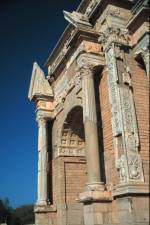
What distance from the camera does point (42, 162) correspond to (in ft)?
52.8

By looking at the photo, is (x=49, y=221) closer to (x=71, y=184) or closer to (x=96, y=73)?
(x=71, y=184)

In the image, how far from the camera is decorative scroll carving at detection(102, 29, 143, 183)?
32.0 feet

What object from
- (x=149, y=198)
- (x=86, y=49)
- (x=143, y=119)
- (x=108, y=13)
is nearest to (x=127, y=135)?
(x=143, y=119)

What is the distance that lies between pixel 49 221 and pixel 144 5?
1069cm

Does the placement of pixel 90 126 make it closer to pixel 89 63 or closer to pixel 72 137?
pixel 89 63

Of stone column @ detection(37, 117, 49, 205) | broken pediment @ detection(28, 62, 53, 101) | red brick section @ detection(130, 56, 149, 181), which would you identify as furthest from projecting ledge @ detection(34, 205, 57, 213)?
red brick section @ detection(130, 56, 149, 181)

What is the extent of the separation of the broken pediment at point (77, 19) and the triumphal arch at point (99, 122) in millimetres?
45

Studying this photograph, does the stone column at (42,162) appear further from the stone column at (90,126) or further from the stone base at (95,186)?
the stone base at (95,186)

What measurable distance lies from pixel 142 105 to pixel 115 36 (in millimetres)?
2845

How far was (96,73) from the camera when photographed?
12.7 m

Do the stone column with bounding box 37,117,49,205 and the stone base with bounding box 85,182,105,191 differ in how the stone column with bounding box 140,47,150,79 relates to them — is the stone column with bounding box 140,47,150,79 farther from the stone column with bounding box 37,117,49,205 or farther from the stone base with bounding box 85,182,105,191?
the stone column with bounding box 37,117,49,205

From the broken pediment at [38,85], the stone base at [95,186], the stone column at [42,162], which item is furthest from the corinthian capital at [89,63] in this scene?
the stone column at [42,162]

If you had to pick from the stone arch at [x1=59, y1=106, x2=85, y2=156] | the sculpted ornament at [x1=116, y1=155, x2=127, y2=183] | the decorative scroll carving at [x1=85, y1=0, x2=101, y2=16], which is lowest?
the sculpted ornament at [x1=116, y1=155, x2=127, y2=183]

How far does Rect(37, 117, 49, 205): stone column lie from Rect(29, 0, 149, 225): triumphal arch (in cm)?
5
